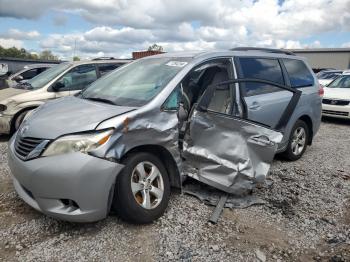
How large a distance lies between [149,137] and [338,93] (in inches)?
330

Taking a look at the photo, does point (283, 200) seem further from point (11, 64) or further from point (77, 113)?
point (11, 64)

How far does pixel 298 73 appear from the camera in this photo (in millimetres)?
5492

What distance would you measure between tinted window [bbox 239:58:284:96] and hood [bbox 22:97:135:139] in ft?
5.93

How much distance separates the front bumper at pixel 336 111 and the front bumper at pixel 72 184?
27.5 feet

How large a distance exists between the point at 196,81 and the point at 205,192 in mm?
1346

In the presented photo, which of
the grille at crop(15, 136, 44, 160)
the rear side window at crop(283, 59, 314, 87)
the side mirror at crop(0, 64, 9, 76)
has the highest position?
the rear side window at crop(283, 59, 314, 87)

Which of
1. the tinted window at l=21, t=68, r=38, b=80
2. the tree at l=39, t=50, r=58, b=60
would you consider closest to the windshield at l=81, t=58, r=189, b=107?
the tinted window at l=21, t=68, r=38, b=80

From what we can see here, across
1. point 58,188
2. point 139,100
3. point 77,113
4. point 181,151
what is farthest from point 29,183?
point 181,151

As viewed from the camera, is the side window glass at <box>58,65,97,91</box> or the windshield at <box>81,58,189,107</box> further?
the side window glass at <box>58,65,97,91</box>

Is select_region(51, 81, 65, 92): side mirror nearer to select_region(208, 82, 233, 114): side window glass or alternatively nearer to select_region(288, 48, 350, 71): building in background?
select_region(208, 82, 233, 114): side window glass

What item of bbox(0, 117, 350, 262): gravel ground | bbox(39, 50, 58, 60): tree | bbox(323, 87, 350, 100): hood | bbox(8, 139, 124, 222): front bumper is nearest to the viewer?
bbox(8, 139, 124, 222): front bumper

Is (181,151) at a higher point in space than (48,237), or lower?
higher

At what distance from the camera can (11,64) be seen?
695 inches

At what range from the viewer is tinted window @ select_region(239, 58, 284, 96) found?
14.3ft
